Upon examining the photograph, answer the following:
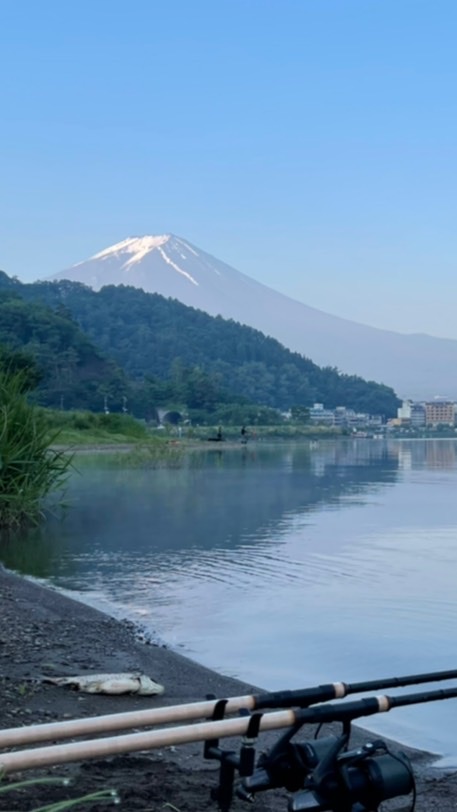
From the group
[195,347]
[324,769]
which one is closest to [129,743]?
[324,769]

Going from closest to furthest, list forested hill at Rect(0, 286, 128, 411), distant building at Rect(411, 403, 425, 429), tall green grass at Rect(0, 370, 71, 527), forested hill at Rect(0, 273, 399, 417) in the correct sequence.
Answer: tall green grass at Rect(0, 370, 71, 527), forested hill at Rect(0, 286, 128, 411), forested hill at Rect(0, 273, 399, 417), distant building at Rect(411, 403, 425, 429)

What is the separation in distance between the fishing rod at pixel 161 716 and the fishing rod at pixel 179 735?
5 centimetres

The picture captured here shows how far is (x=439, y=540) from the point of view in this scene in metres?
17.7

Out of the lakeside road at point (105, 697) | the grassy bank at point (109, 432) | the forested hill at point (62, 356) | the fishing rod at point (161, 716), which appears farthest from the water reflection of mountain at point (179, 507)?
the forested hill at point (62, 356)

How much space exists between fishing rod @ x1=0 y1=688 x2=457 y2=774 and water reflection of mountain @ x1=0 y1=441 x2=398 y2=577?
10680mm

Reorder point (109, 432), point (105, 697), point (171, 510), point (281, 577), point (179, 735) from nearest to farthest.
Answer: point (179, 735) < point (105, 697) < point (281, 577) < point (171, 510) < point (109, 432)

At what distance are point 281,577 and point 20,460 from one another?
5.36m

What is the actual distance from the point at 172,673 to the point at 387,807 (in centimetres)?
318

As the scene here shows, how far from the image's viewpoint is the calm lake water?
852cm

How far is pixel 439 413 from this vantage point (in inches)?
7510

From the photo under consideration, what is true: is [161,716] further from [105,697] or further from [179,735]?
[105,697]

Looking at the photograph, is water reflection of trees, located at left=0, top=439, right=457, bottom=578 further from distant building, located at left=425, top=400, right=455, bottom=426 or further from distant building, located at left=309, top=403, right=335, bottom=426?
distant building, located at left=425, top=400, right=455, bottom=426

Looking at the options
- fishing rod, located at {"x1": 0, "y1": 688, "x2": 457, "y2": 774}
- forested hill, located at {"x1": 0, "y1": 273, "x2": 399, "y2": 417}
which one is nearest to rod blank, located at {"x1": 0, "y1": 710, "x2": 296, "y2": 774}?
→ fishing rod, located at {"x1": 0, "y1": 688, "x2": 457, "y2": 774}

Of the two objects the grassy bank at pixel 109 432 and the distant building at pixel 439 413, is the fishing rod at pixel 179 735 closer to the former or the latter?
the grassy bank at pixel 109 432
